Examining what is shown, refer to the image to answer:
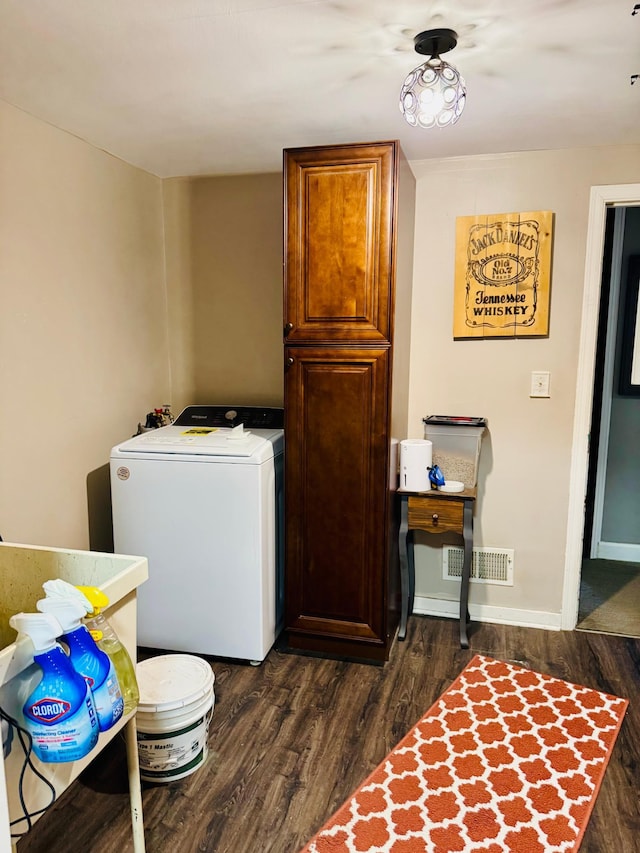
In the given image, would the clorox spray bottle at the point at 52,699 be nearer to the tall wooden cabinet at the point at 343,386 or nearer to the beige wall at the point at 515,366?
the tall wooden cabinet at the point at 343,386

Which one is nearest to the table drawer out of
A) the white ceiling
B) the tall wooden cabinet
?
the tall wooden cabinet

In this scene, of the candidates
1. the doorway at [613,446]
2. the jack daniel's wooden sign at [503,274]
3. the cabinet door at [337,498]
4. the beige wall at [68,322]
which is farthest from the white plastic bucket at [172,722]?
the doorway at [613,446]

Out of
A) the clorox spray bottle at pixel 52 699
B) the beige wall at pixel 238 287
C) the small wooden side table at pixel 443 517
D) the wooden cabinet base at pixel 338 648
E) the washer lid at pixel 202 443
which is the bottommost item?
the wooden cabinet base at pixel 338 648

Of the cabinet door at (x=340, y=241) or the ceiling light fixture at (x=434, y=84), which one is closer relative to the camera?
the ceiling light fixture at (x=434, y=84)

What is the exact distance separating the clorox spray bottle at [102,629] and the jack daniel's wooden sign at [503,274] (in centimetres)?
214

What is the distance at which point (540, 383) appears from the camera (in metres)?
2.88

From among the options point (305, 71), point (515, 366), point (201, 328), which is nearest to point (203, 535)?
point (201, 328)

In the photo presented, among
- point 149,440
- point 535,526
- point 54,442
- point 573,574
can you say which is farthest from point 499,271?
point 54,442

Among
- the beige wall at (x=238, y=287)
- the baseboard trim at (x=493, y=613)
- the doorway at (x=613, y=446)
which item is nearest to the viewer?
the baseboard trim at (x=493, y=613)

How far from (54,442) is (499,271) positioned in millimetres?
2069

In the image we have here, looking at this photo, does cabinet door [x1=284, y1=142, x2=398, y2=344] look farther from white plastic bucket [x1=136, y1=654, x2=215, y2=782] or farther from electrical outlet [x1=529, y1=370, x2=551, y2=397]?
white plastic bucket [x1=136, y1=654, x2=215, y2=782]

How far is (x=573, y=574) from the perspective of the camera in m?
2.97

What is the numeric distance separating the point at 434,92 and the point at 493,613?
2.36 meters

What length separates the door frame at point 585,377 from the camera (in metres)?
2.71
